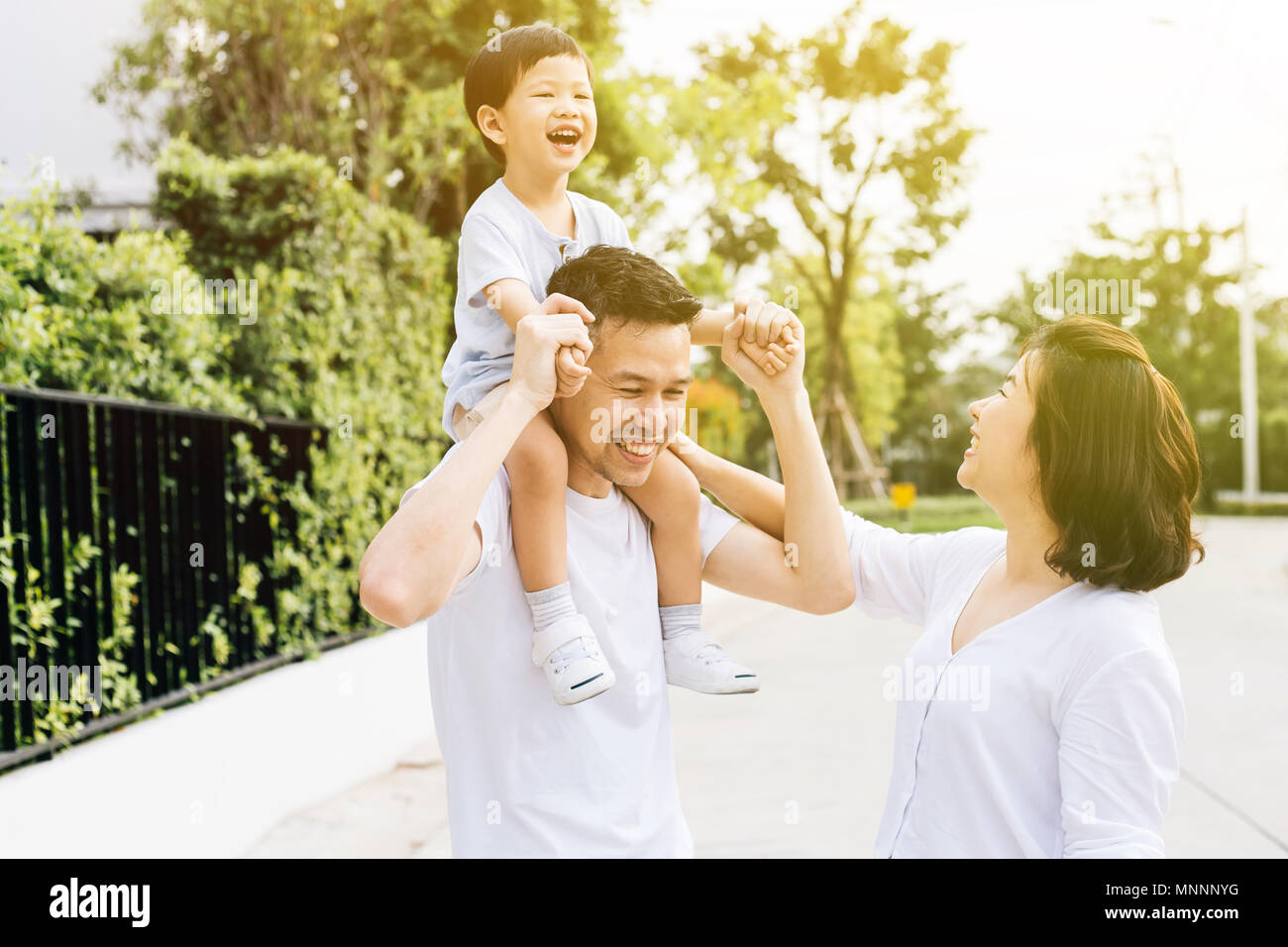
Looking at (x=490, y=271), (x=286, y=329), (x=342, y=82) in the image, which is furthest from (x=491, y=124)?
(x=342, y=82)

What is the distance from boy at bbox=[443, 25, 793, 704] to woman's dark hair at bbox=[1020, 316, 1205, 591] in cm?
53

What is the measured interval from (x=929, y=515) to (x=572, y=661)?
23764 mm

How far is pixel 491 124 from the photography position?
2.29 metres

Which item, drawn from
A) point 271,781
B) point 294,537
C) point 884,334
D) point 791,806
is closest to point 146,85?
point 294,537

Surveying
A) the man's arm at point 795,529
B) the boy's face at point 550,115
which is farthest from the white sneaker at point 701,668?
the boy's face at point 550,115

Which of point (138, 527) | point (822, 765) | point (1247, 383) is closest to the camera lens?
point (138, 527)

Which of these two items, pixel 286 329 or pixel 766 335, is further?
pixel 286 329

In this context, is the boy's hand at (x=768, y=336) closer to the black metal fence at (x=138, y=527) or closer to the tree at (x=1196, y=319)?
the black metal fence at (x=138, y=527)

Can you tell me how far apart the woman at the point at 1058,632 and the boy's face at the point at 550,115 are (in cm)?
63

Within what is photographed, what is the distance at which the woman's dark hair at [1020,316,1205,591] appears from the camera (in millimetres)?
2043

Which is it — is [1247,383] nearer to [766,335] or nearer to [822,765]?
[822,765]

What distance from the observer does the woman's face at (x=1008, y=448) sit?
7.18 feet

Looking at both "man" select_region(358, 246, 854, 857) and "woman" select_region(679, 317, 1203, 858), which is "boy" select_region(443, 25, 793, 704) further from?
"woman" select_region(679, 317, 1203, 858)

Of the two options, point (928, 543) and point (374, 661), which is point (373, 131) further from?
point (928, 543)
